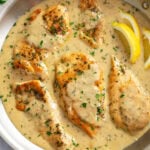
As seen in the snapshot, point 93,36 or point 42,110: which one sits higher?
point 93,36

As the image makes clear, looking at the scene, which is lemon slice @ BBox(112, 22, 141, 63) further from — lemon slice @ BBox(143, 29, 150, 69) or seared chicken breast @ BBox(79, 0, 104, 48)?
seared chicken breast @ BBox(79, 0, 104, 48)

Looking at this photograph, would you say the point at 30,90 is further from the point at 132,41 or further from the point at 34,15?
the point at 132,41

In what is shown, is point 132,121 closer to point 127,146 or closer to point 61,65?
point 127,146

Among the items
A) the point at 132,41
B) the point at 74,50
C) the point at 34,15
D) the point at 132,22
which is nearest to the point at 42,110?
the point at 74,50

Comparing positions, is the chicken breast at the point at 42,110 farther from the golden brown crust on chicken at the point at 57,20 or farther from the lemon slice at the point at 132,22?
the lemon slice at the point at 132,22

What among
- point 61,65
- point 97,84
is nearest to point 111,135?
point 97,84

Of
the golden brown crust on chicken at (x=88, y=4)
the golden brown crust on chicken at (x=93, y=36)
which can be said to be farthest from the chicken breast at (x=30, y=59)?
the golden brown crust on chicken at (x=88, y=4)
